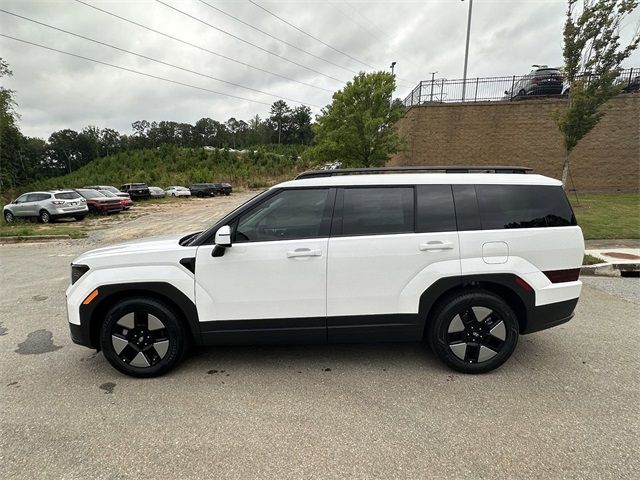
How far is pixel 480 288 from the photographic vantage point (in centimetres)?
308

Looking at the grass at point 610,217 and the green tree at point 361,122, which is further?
the green tree at point 361,122

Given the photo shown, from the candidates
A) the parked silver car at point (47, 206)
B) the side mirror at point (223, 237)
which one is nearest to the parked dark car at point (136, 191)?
the parked silver car at point (47, 206)

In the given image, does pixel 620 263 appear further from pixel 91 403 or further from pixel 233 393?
pixel 91 403

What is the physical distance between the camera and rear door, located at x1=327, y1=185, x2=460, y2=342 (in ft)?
9.58

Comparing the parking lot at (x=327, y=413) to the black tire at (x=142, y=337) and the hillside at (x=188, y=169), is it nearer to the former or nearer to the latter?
the black tire at (x=142, y=337)

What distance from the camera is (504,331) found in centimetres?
301

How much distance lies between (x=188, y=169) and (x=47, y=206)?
44.7 m

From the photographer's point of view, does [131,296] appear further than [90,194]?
No

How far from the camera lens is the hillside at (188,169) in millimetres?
49594

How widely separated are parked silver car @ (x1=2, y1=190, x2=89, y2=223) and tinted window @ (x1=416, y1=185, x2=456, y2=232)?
58.4 ft

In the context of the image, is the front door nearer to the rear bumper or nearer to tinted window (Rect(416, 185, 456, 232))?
tinted window (Rect(416, 185, 456, 232))

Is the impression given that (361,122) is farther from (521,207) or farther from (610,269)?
(521,207)

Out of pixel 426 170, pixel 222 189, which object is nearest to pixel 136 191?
pixel 222 189

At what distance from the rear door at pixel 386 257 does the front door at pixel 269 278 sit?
14 centimetres
